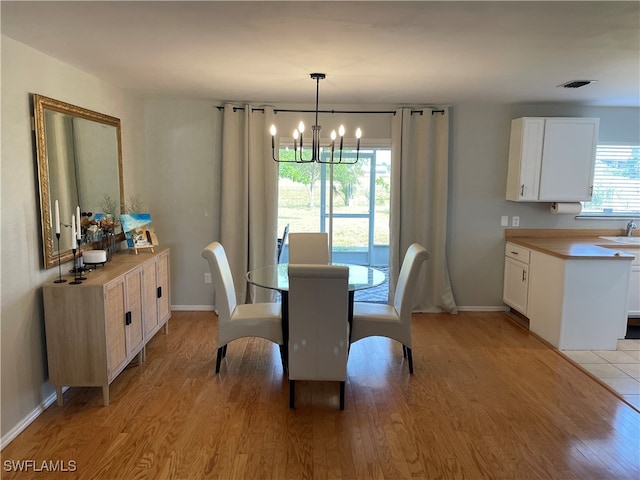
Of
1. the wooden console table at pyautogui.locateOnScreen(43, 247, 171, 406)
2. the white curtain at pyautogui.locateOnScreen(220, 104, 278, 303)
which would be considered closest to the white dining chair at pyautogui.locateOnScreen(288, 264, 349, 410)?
the wooden console table at pyautogui.locateOnScreen(43, 247, 171, 406)

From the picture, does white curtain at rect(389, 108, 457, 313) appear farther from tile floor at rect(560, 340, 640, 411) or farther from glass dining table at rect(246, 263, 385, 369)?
tile floor at rect(560, 340, 640, 411)

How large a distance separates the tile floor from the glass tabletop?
1852mm

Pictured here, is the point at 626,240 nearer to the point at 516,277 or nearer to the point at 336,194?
the point at 516,277

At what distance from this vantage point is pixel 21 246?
8.38ft

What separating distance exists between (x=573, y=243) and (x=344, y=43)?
10.9ft

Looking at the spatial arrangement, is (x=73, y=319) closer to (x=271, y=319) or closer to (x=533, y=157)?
(x=271, y=319)

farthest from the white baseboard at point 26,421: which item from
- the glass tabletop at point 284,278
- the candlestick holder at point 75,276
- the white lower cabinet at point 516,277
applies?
the white lower cabinet at point 516,277

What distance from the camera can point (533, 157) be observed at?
4516mm

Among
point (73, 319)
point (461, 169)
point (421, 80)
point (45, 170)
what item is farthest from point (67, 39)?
point (461, 169)

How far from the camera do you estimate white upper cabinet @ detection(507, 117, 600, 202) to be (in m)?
4.46

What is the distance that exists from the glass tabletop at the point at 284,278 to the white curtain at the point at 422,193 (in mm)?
1279

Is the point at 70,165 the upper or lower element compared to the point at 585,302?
upper

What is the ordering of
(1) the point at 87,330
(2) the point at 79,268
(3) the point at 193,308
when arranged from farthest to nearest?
1. (3) the point at 193,308
2. (2) the point at 79,268
3. (1) the point at 87,330

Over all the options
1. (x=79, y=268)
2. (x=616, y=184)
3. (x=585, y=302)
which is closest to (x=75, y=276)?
(x=79, y=268)
